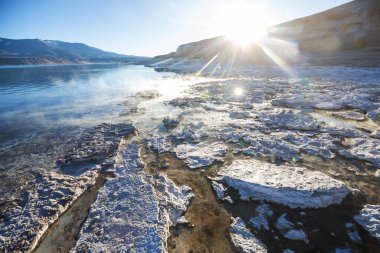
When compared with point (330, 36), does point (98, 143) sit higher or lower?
lower

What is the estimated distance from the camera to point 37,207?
3574mm

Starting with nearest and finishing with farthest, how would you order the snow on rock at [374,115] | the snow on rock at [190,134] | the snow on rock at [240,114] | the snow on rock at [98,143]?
1. the snow on rock at [98,143]
2. the snow on rock at [190,134]
3. the snow on rock at [374,115]
4. the snow on rock at [240,114]

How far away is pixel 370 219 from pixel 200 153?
130 inches

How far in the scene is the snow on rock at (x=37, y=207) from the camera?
2.98 meters

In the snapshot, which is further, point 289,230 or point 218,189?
point 218,189

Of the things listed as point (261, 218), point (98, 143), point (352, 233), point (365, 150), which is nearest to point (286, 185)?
point (261, 218)

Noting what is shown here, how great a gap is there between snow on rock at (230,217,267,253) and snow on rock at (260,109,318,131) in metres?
4.27

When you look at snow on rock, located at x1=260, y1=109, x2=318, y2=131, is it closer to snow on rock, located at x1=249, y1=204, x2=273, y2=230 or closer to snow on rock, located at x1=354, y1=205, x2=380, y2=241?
snow on rock, located at x1=354, y1=205, x2=380, y2=241

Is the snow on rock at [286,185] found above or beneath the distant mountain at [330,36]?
beneath

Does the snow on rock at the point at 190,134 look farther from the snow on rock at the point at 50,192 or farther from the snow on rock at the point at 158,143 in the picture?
the snow on rock at the point at 50,192

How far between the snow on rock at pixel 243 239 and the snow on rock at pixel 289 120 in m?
4.27

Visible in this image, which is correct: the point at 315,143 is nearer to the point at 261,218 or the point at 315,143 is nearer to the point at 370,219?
the point at 370,219

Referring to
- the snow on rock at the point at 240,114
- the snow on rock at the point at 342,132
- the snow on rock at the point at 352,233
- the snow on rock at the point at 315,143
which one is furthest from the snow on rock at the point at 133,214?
the snow on rock at the point at 342,132

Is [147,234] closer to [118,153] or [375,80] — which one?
[118,153]
